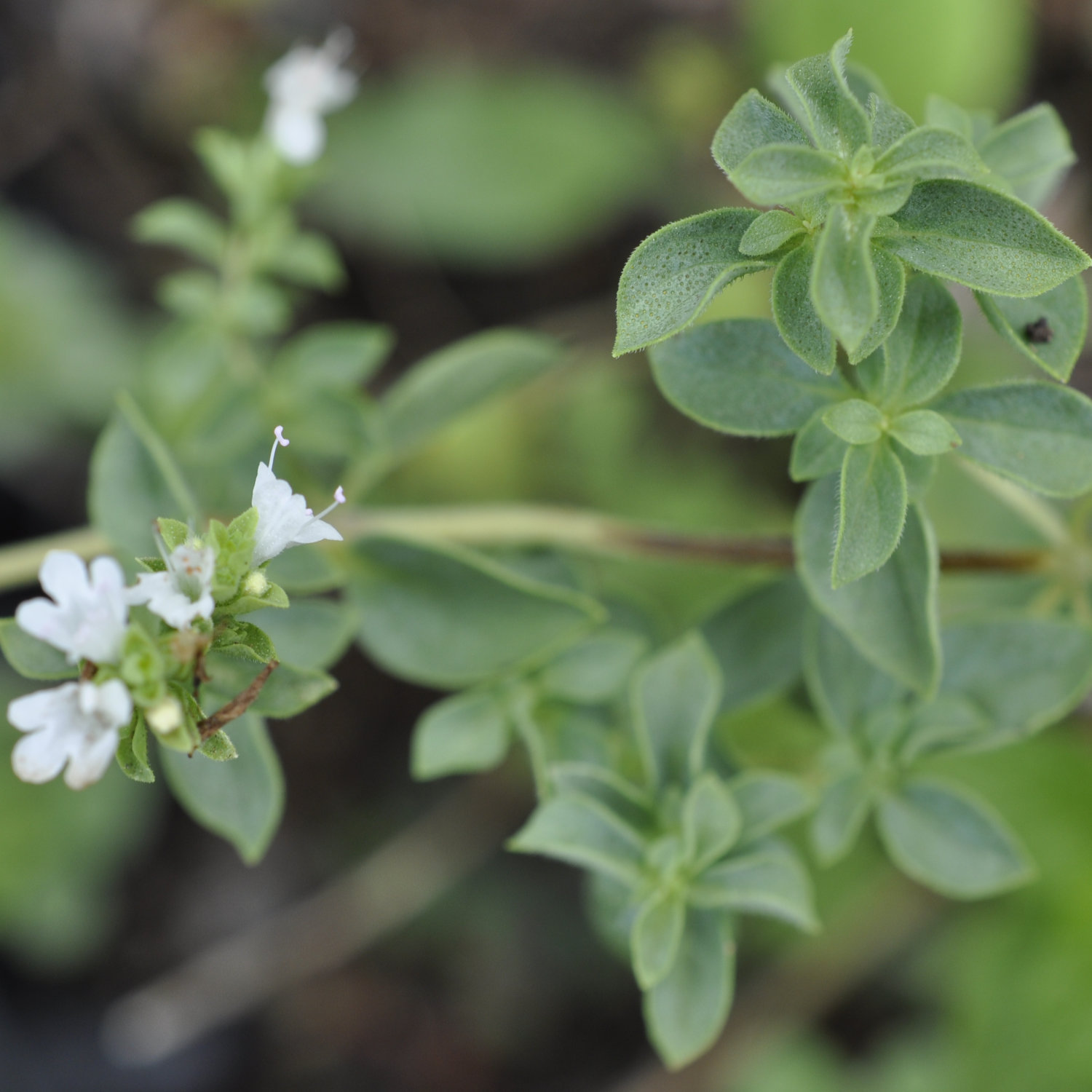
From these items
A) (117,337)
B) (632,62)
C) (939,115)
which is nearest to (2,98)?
(117,337)

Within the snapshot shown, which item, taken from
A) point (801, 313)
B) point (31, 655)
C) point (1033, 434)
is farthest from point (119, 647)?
point (1033, 434)

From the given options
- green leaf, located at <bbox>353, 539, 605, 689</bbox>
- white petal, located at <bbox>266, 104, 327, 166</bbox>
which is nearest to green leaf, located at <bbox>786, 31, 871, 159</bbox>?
green leaf, located at <bbox>353, 539, 605, 689</bbox>

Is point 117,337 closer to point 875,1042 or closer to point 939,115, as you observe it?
point 939,115

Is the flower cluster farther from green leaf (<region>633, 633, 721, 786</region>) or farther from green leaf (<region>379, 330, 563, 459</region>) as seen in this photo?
green leaf (<region>379, 330, 563, 459</region>)

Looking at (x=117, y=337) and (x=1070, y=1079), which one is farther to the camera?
(x=117, y=337)

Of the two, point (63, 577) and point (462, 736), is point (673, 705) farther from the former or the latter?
point (63, 577)

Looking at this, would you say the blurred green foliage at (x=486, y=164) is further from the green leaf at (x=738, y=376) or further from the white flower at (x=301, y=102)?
the green leaf at (x=738, y=376)

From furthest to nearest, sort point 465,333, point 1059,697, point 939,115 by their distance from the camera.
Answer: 1. point 465,333
2. point 1059,697
3. point 939,115
